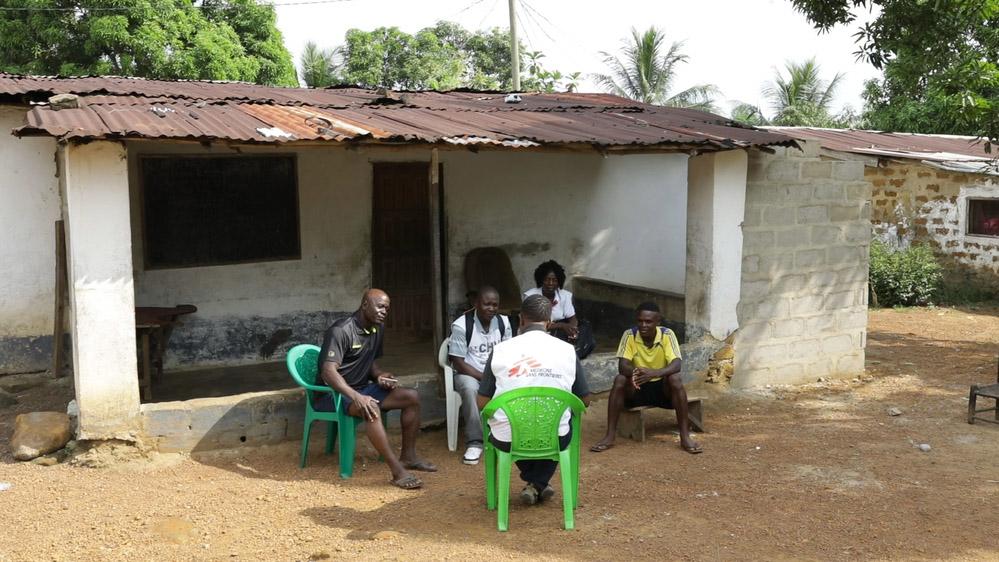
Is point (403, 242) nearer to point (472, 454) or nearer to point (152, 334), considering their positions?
point (152, 334)

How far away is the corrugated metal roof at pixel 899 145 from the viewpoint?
11.0 m

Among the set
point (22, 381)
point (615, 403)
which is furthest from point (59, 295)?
point (615, 403)

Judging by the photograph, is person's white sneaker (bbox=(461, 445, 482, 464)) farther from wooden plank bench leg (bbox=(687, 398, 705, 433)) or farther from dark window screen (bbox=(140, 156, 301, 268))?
dark window screen (bbox=(140, 156, 301, 268))

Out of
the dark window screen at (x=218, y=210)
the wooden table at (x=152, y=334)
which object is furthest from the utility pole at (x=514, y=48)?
the wooden table at (x=152, y=334)

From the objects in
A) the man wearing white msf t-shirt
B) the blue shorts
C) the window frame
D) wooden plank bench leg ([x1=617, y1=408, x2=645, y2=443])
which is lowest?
wooden plank bench leg ([x1=617, y1=408, x2=645, y2=443])

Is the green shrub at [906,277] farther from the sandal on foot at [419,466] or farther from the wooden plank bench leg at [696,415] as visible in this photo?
the sandal on foot at [419,466]

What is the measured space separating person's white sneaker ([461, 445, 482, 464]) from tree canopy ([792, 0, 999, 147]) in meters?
4.55

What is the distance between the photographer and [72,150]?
5809mm

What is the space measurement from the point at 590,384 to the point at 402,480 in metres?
2.35

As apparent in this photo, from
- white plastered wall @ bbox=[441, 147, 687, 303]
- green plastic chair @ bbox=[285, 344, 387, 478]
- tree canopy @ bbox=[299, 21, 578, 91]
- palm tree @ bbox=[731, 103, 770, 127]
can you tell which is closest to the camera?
green plastic chair @ bbox=[285, 344, 387, 478]

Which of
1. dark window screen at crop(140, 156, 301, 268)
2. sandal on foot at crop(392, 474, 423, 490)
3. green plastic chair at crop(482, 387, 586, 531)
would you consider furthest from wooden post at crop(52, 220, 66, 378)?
green plastic chair at crop(482, 387, 586, 531)

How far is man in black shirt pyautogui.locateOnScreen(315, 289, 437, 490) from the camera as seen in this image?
577 cm

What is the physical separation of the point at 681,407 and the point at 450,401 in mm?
1652

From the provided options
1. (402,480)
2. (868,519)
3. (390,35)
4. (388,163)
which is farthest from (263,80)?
(868,519)
